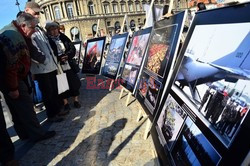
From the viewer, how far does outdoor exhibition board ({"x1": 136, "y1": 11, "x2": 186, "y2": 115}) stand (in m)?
2.36

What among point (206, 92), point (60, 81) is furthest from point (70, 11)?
point (206, 92)

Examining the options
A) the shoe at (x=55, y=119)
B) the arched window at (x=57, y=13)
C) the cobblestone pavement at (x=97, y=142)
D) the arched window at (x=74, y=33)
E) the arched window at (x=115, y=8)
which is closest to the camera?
the cobblestone pavement at (x=97, y=142)

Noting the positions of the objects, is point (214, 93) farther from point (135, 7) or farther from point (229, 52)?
point (135, 7)

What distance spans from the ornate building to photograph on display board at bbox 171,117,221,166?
4773cm

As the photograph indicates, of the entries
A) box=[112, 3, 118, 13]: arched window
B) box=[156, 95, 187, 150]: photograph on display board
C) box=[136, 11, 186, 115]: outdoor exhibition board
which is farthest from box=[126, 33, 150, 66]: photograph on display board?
box=[112, 3, 118, 13]: arched window

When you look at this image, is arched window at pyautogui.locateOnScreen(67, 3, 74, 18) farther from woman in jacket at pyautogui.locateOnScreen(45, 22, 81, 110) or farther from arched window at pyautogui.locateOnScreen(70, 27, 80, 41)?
woman in jacket at pyautogui.locateOnScreen(45, 22, 81, 110)

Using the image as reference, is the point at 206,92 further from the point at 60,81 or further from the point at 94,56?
the point at 94,56

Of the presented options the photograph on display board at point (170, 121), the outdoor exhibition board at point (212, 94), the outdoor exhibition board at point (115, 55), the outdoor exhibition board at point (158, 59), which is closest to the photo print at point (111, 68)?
the outdoor exhibition board at point (115, 55)

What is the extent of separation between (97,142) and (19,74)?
138cm

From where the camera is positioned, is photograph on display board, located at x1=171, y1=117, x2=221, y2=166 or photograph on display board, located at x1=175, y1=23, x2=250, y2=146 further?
photograph on display board, located at x1=171, y1=117, x2=221, y2=166

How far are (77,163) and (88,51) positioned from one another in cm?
427

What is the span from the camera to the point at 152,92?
279cm

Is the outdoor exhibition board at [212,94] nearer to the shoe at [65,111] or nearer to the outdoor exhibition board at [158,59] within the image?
the outdoor exhibition board at [158,59]

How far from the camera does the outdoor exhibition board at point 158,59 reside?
2355mm
